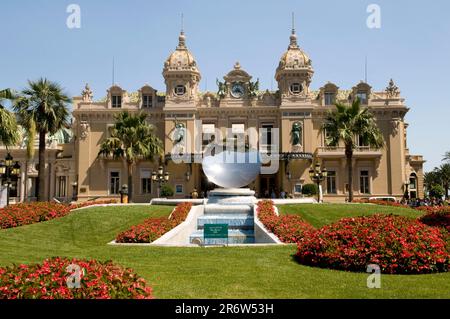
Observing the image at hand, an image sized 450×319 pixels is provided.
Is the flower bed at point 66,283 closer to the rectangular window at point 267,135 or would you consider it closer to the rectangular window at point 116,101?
the rectangular window at point 267,135

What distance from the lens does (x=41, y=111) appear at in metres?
29.3

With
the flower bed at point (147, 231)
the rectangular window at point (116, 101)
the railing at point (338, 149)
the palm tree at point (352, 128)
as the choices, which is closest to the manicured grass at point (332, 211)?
the flower bed at point (147, 231)

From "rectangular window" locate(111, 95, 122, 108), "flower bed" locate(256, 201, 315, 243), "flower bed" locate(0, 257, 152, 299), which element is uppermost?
"rectangular window" locate(111, 95, 122, 108)

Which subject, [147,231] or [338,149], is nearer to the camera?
[147,231]

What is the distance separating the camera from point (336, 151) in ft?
145

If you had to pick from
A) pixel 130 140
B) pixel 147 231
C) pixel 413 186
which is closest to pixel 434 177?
pixel 413 186

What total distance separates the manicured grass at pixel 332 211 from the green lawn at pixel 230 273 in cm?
886

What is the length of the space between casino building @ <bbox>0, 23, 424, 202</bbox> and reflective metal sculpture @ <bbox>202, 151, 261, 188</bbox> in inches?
549

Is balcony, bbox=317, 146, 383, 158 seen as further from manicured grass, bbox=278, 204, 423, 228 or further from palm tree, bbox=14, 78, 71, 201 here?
palm tree, bbox=14, 78, 71, 201

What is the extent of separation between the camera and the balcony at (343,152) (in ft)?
144

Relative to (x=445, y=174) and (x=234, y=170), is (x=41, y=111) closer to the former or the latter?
(x=234, y=170)

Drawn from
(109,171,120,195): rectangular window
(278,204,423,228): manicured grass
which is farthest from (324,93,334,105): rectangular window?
(109,171,120,195): rectangular window

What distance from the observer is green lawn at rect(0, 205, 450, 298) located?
8.63 meters

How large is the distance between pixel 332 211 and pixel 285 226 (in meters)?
7.39
